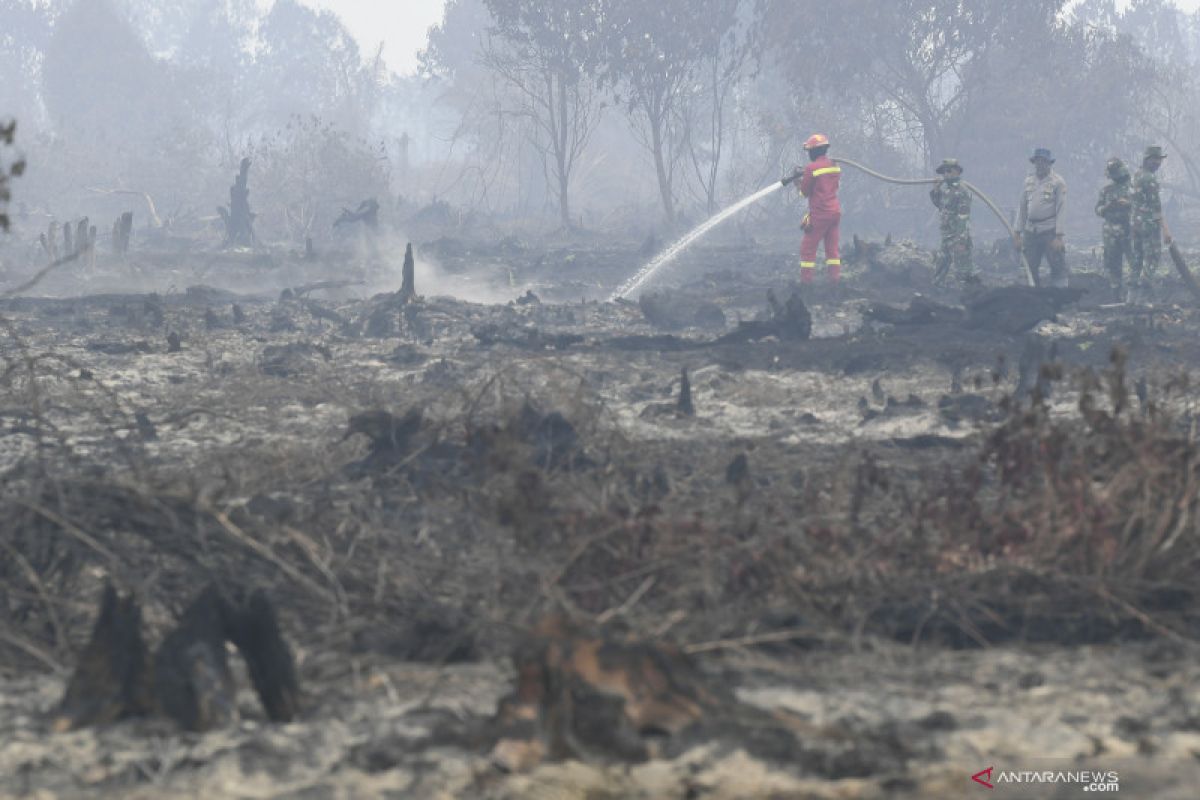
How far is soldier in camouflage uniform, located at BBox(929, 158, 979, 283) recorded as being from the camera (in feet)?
51.2

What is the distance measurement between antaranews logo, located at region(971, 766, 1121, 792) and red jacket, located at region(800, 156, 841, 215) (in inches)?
529

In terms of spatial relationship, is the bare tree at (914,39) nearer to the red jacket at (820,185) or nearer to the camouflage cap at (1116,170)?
the red jacket at (820,185)

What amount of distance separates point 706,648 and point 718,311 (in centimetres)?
1236

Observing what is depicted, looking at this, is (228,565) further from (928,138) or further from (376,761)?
(928,138)

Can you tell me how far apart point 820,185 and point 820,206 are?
28 centimetres

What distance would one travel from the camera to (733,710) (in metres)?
3.71

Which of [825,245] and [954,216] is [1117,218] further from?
[825,245]

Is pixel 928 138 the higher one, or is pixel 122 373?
pixel 928 138

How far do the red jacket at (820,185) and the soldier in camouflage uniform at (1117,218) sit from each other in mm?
3070

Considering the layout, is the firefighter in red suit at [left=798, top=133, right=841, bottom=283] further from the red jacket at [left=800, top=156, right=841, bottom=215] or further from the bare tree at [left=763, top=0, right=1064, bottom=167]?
the bare tree at [left=763, top=0, right=1064, bottom=167]

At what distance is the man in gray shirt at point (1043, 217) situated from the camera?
1502cm

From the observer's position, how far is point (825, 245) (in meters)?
16.8

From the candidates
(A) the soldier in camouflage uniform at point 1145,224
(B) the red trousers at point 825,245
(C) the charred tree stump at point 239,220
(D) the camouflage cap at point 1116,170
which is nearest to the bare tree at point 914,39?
(C) the charred tree stump at point 239,220

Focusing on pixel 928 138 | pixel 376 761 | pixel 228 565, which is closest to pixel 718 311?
pixel 228 565
